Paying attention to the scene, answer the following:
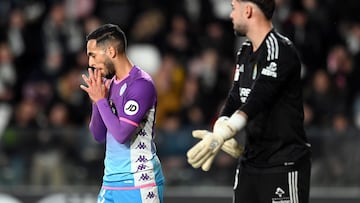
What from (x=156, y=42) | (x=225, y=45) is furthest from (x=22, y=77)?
(x=225, y=45)

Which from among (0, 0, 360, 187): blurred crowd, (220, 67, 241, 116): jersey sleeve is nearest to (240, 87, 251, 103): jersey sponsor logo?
(220, 67, 241, 116): jersey sleeve

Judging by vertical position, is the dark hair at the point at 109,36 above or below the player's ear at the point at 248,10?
below

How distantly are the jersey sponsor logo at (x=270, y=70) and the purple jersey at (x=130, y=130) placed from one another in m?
0.77

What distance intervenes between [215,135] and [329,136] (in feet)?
15.1

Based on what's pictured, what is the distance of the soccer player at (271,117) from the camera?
21.9ft

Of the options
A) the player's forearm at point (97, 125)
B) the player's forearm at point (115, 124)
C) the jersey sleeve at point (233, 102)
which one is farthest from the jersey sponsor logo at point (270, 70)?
the player's forearm at point (97, 125)

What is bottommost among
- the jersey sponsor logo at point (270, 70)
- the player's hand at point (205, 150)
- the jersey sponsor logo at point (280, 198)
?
the jersey sponsor logo at point (280, 198)

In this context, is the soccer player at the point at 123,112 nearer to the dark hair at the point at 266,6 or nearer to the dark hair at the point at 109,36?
the dark hair at the point at 109,36

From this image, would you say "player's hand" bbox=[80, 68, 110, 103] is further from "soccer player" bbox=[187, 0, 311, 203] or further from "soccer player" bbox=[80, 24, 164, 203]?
"soccer player" bbox=[187, 0, 311, 203]

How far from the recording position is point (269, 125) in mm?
6750

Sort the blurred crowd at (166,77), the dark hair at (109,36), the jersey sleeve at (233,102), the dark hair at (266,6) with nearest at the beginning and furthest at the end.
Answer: the dark hair at (266,6)
the dark hair at (109,36)
the jersey sleeve at (233,102)
the blurred crowd at (166,77)

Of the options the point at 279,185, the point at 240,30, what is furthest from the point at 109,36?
the point at 279,185

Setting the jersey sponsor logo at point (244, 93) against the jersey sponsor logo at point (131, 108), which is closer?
the jersey sponsor logo at point (131, 108)

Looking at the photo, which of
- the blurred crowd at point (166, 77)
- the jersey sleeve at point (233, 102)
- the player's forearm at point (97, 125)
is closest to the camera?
the player's forearm at point (97, 125)
